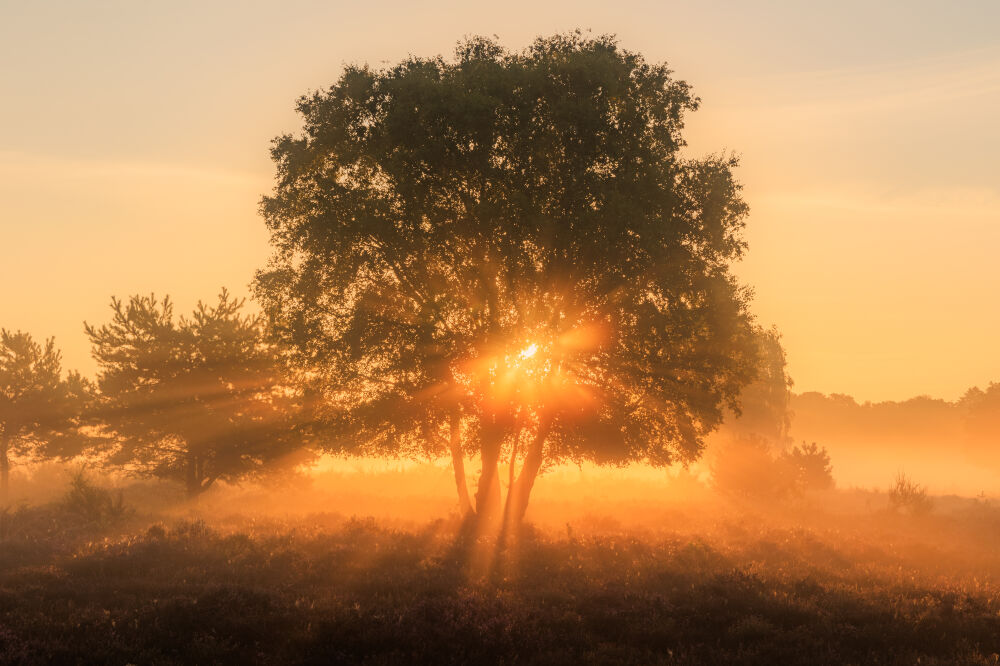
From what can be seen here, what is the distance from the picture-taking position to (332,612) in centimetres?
1251

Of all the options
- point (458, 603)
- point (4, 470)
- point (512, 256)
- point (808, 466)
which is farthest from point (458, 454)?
point (4, 470)

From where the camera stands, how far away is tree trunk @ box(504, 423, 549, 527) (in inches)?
923

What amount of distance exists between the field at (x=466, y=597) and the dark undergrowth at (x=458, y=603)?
53 mm

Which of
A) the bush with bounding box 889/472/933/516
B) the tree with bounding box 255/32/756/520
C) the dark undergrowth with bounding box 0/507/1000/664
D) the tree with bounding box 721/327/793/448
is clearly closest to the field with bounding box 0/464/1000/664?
the dark undergrowth with bounding box 0/507/1000/664

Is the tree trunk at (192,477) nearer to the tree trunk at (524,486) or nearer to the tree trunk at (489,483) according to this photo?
the tree trunk at (489,483)

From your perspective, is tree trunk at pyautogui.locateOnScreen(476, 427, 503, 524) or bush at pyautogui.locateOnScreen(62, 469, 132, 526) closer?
tree trunk at pyautogui.locateOnScreen(476, 427, 503, 524)

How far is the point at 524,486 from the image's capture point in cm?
2411

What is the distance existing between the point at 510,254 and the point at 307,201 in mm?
6487

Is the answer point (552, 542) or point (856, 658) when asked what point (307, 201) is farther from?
point (856, 658)

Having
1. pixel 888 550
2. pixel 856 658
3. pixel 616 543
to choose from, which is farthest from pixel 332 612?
pixel 888 550

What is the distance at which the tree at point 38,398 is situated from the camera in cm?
3834

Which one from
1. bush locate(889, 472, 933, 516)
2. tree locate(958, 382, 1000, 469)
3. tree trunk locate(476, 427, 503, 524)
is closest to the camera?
tree trunk locate(476, 427, 503, 524)

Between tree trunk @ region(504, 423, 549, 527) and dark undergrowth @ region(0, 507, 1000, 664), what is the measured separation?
1851 millimetres

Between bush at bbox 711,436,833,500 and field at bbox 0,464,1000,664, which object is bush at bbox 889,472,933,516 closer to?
bush at bbox 711,436,833,500
